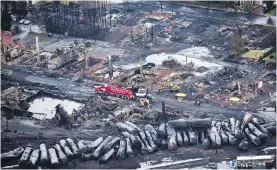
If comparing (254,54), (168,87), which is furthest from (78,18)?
(254,54)

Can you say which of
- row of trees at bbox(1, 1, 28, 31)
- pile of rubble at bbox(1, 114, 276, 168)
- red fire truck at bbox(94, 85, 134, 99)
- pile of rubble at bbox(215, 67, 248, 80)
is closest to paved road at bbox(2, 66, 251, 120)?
red fire truck at bbox(94, 85, 134, 99)

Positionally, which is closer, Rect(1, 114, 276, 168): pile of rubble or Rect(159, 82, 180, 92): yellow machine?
Rect(1, 114, 276, 168): pile of rubble

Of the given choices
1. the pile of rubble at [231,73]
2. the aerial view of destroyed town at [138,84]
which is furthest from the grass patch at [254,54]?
the pile of rubble at [231,73]

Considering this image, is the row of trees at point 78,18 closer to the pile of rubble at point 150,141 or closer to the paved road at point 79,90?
the paved road at point 79,90

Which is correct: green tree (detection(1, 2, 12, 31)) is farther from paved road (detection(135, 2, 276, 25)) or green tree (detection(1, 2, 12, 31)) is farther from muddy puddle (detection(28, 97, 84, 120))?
muddy puddle (detection(28, 97, 84, 120))

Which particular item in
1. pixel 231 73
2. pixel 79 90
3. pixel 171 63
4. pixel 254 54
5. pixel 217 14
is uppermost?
pixel 217 14

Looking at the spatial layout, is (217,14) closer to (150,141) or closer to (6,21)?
(6,21)
